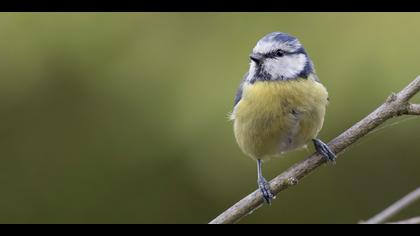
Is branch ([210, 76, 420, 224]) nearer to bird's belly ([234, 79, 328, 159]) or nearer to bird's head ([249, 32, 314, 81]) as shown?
bird's belly ([234, 79, 328, 159])

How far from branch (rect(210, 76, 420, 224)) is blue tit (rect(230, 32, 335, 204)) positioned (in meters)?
0.29

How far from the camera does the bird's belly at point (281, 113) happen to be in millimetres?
2500

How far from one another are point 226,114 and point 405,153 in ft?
3.04

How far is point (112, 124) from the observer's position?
11.2 ft

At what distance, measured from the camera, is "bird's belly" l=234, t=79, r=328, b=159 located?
250 cm

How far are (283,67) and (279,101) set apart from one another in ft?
0.56

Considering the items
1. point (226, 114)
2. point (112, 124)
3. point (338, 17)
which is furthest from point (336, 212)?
point (112, 124)

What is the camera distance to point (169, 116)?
328cm

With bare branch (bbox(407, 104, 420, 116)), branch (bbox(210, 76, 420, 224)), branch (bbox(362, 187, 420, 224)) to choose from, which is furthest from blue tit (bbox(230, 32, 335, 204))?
branch (bbox(362, 187, 420, 224))

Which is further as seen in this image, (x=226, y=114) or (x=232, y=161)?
(x=232, y=161)

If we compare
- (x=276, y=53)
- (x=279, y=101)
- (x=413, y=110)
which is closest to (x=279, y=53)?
(x=276, y=53)

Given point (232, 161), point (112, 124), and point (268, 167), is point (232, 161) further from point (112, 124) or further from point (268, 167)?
point (112, 124)

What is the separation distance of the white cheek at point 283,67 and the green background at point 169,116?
56 centimetres

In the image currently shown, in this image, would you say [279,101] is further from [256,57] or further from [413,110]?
[413,110]
